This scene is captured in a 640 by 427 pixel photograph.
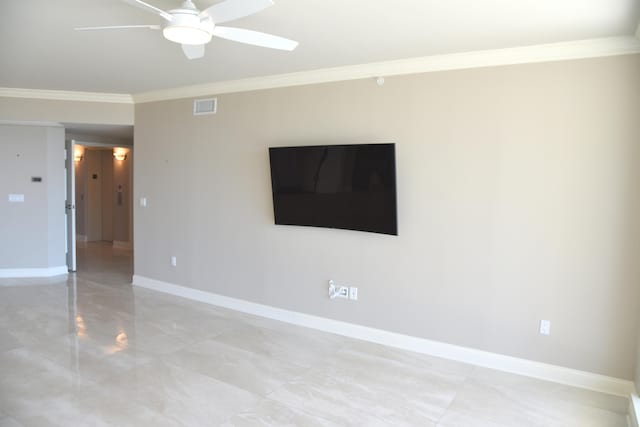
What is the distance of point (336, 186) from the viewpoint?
4.02 metres

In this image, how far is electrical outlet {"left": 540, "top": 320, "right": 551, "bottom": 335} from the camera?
329 cm

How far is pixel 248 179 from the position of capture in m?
4.77

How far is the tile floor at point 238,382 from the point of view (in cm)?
277

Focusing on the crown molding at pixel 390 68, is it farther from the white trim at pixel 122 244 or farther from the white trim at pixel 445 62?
the white trim at pixel 122 244

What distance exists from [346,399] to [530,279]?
64.3 inches

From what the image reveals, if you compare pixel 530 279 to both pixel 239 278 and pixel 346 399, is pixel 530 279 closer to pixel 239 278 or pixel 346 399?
pixel 346 399

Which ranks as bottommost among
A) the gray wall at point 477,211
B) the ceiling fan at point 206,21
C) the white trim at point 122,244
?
the white trim at point 122,244

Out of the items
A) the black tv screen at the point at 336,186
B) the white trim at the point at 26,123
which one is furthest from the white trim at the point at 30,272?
the black tv screen at the point at 336,186

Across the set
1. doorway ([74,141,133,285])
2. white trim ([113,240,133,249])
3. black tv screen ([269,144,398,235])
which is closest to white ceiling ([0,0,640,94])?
black tv screen ([269,144,398,235])

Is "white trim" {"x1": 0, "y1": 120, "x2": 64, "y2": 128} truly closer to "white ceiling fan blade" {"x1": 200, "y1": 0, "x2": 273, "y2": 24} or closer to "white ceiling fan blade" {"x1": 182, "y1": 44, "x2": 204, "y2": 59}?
"white ceiling fan blade" {"x1": 182, "y1": 44, "x2": 204, "y2": 59}

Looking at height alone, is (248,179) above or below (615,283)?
above

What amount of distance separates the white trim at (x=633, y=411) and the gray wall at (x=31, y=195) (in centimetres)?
690

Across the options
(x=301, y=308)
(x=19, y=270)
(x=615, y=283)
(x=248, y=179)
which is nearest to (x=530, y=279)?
(x=615, y=283)

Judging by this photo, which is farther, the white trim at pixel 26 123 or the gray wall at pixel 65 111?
the white trim at pixel 26 123
